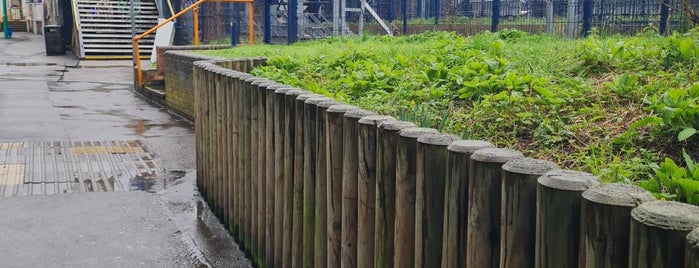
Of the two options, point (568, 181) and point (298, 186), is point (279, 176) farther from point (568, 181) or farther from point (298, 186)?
point (568, 181)

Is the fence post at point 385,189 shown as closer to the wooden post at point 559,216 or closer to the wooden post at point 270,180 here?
the wooden post at point 559,216

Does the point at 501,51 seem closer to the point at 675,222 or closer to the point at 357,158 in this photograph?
the point at 357,158

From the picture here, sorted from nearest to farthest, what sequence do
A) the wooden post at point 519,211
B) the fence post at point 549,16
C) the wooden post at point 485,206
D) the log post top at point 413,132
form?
the wooden post at point 519,211
the wooden post at point 485,206
the log post top at point 413,132
the fence post at point 549,16

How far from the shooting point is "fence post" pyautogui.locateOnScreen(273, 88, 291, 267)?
201 inches

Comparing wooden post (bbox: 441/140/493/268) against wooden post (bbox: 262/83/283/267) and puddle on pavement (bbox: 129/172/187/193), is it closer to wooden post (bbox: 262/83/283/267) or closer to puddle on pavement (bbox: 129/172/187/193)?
wooden post (bbox: 262/83/283/267)

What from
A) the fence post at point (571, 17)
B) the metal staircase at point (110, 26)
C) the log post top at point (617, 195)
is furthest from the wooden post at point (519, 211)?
the metal staircase at point (110, 26)

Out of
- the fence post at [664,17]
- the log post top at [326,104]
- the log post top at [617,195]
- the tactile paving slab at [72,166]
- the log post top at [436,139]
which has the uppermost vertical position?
the fence post at [664,17]

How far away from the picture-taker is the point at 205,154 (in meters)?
7.38

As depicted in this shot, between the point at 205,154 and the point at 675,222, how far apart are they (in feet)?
18.6

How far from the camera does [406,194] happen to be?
3.44 m

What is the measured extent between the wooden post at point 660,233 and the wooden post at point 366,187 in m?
1.68

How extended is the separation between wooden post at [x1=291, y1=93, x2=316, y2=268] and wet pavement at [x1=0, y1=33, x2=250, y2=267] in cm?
104

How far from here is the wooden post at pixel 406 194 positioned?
11.2ft

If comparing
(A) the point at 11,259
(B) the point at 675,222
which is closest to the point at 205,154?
(A) the point at 11,259
